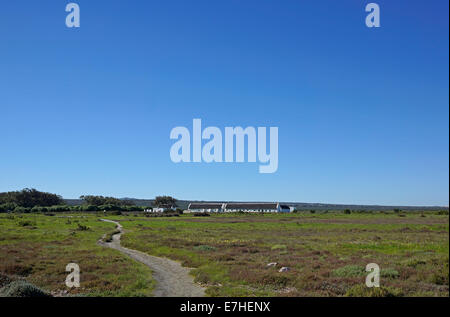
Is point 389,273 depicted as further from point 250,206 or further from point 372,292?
point 250,206

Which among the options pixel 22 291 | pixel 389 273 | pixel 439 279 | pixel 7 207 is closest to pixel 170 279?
pixel 22 291

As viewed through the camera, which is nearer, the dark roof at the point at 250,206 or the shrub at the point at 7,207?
the shrub at the point at 7,207

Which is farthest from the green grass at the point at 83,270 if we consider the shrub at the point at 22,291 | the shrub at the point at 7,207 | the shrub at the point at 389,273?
the shrub at the point at 7,207

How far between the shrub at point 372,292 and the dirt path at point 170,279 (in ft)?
30.1

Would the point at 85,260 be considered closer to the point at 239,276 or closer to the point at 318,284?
the point at 239,276

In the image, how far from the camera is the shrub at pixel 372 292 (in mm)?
19734

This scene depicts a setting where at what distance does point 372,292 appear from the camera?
19.8 m

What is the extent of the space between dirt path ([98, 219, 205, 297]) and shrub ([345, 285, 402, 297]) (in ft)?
30.1

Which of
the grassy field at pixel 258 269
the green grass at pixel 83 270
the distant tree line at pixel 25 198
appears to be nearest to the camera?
the grassy field at pixel 258 269

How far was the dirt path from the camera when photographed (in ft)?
74.0

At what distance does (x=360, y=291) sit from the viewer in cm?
2045

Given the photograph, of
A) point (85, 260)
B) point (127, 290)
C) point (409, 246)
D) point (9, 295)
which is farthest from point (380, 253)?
point (9, 295)

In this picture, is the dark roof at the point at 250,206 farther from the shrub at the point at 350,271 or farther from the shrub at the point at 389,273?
the shrub at the point at 389,273
